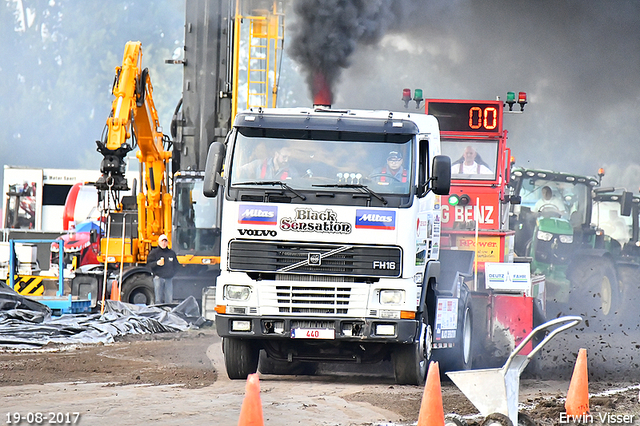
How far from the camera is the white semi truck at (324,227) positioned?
9.88 meters

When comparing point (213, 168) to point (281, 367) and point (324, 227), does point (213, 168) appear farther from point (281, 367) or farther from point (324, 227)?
point (281, 367)

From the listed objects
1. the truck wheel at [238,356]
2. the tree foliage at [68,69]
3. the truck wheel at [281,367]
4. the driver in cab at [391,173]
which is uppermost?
the tree foliage at [68,69]

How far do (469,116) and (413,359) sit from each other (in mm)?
7074

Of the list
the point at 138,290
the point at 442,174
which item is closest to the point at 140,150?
the point at 138,290

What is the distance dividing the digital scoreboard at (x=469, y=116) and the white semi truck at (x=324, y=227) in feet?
20.1

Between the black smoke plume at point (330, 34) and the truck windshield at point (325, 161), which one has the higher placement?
the black smoke plume at point (330, 34)

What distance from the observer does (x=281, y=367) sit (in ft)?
39.2

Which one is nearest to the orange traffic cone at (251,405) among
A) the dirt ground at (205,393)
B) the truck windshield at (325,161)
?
the dirt ground at (205,393)

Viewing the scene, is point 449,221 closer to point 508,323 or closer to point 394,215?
point 508,323

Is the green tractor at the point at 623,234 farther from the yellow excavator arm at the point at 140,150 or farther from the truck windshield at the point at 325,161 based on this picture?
the truck windshield at the point at 325,161

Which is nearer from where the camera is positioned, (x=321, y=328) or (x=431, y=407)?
(x=431, y=407)

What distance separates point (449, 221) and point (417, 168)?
609 centimetres

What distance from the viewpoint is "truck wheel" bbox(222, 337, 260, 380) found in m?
10.6

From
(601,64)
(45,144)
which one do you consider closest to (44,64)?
(45,144)
